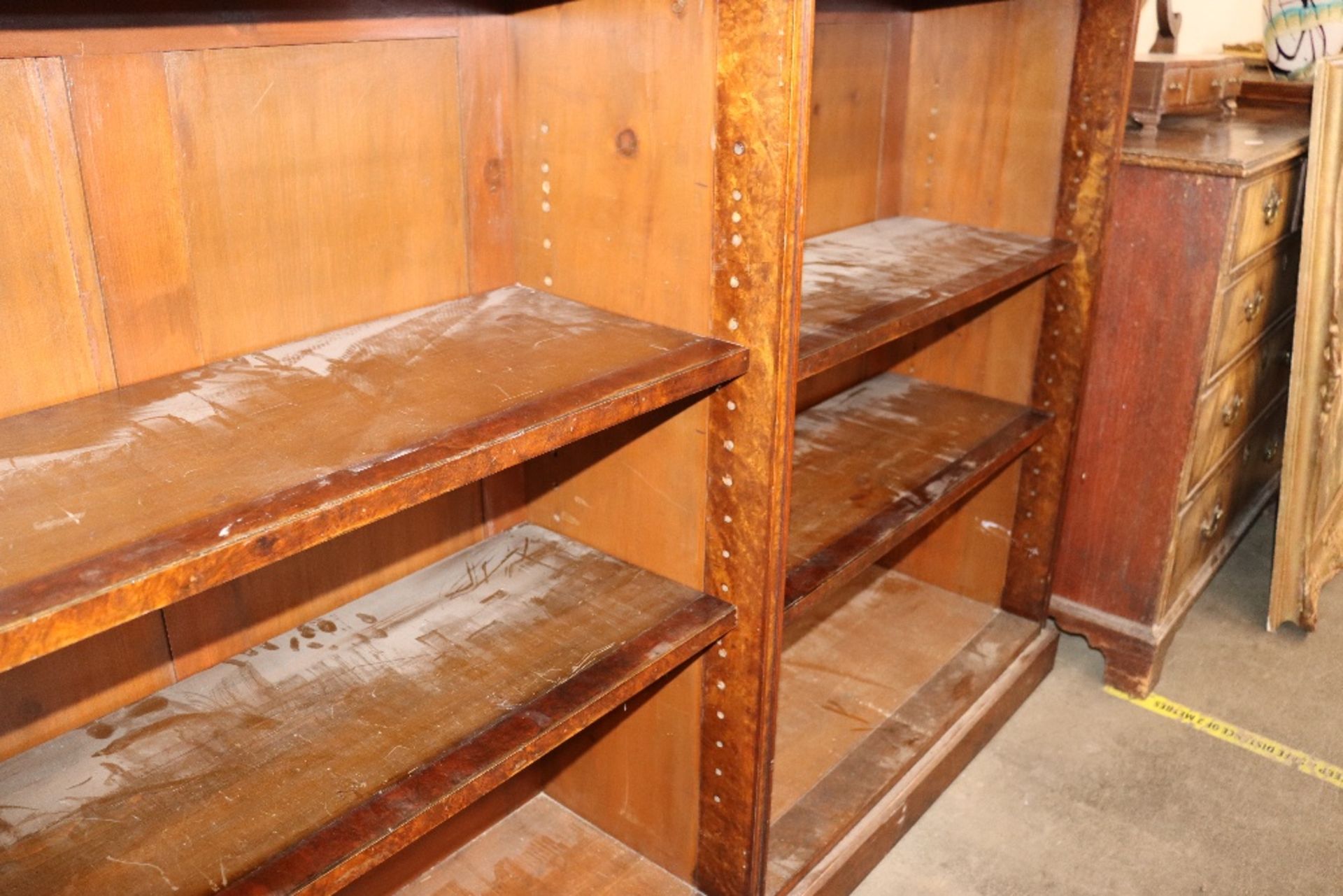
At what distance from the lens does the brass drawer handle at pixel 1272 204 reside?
7.07 feet

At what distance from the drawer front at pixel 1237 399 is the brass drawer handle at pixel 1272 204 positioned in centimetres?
30

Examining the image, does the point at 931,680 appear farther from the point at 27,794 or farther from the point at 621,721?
the point at 27,794

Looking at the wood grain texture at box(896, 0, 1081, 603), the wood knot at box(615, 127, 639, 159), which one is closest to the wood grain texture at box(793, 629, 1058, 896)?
the wood grain texture at box(896, 0, 1081, 603)

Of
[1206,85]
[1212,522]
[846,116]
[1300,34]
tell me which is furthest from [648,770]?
[1300,34]

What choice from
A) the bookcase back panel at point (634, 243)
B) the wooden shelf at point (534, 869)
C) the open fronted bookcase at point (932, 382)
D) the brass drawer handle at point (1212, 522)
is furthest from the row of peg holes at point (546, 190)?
the brass drawer handle at point (1212, 522)

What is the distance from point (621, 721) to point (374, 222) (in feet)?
2.62

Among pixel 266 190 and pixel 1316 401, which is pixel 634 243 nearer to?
pixel 266 190

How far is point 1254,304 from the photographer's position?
7.48 ft

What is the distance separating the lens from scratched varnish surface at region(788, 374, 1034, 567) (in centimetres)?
182

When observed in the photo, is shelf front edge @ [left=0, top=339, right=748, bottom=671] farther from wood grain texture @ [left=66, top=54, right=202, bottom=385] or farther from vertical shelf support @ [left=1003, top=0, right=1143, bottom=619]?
vertical shelf support @ [left=1003, top=0, right=1143, bottom=619]

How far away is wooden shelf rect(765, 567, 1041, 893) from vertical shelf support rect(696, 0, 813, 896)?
22 cm

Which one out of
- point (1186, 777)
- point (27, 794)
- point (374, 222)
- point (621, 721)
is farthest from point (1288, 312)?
point (27, 794)

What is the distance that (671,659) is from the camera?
135cm

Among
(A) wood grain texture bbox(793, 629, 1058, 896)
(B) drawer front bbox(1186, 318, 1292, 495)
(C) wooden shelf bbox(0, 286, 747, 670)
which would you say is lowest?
(A) wood grain texture bbox(793, 629, 1058, 896)
